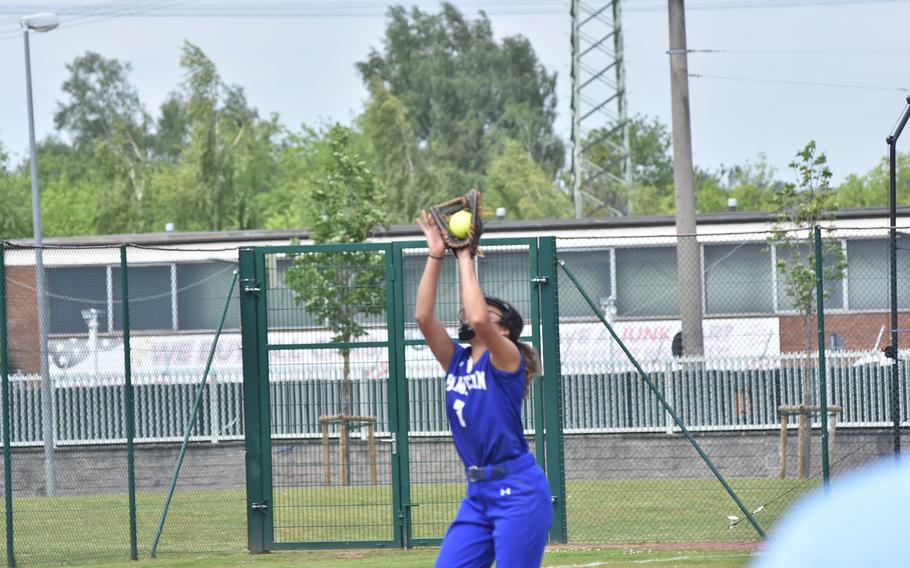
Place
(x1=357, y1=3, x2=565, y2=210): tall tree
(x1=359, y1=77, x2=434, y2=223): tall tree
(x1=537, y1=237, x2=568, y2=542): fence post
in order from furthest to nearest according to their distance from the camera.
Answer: (x1=357, y1=3, x2=565, y2=210): tall tree
(x1=359, y1=77, x2=434, y2=223): tall tree
(x1=537, y1=237, x2=568, y2=542): fence post

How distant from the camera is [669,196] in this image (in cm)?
6662

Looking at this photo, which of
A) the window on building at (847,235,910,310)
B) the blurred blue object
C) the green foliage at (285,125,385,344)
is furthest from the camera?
the window on building at (847,235,910,310)

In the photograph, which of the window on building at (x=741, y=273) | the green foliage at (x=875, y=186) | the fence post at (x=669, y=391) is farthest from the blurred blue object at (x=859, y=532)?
the green foliage at (x=875, y=186)

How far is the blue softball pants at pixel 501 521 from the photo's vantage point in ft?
19.8

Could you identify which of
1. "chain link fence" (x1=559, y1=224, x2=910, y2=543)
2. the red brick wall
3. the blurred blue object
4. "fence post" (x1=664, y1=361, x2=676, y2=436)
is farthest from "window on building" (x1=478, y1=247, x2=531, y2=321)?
the blurred blue object

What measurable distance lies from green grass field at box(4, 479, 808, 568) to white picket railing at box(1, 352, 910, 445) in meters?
0.67

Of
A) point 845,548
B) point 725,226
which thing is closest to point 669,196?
point 725,226

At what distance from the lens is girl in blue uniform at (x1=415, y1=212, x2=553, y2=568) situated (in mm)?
6031

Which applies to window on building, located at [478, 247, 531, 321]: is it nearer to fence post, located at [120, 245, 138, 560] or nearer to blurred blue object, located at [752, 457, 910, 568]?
fence post, located at [120, 245, 138, 560]

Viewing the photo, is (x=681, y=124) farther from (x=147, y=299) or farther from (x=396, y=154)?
(x=396, y=154)

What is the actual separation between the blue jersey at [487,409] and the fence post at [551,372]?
6.27 m

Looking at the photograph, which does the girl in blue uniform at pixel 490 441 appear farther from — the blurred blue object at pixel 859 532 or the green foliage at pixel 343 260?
the green foliage at pixel 343 260

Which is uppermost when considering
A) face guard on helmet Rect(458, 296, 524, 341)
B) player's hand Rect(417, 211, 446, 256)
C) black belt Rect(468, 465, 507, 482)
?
player's hand Rect(417, 211, 446, 256)

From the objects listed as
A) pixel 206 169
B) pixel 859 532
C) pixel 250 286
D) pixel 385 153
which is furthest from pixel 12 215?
pixel 859 532
